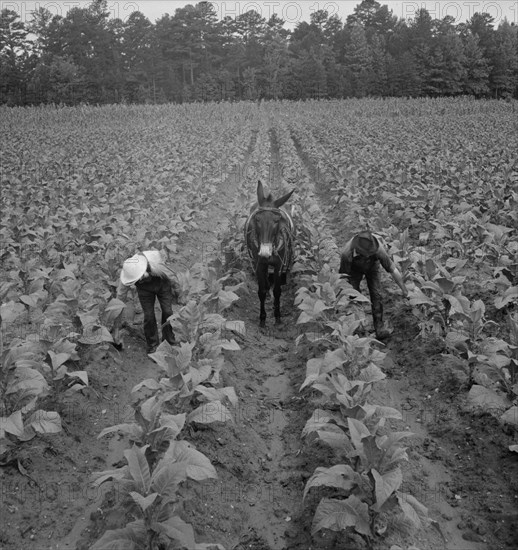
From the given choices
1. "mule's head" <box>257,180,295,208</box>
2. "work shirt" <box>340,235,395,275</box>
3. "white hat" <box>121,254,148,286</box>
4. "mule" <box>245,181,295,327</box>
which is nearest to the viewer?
"white hat" <box>121,254,148,286</box>

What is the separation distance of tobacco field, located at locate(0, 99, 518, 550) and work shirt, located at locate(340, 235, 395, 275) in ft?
1.10

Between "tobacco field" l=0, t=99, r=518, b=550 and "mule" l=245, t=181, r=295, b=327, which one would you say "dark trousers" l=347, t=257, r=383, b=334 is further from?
"mule" l=245, t=181, r=295, b=327

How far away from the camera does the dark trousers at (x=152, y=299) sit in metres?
7.02

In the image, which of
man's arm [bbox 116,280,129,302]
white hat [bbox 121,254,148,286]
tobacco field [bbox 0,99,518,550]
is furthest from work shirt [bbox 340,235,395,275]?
man's arm [bbox 116,280,129,302]

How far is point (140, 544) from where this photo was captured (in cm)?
372

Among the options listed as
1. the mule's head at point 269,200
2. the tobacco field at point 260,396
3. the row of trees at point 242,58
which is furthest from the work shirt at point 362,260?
the row of trees at point 242,58

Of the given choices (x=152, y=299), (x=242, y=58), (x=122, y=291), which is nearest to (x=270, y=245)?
(x=152, y=299)

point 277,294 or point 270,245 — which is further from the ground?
point 270,245

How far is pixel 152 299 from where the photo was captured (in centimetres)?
714

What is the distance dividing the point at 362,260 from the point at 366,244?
11.6 inches

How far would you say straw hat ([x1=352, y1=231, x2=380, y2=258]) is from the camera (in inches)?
275

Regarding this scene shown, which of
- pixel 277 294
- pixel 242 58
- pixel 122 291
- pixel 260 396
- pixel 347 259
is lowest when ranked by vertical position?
pixel 260 396

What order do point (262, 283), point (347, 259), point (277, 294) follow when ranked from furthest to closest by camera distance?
point (277, 294) → point (262, 283) → point (347, 259)

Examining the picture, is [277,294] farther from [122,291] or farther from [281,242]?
[122,291]
